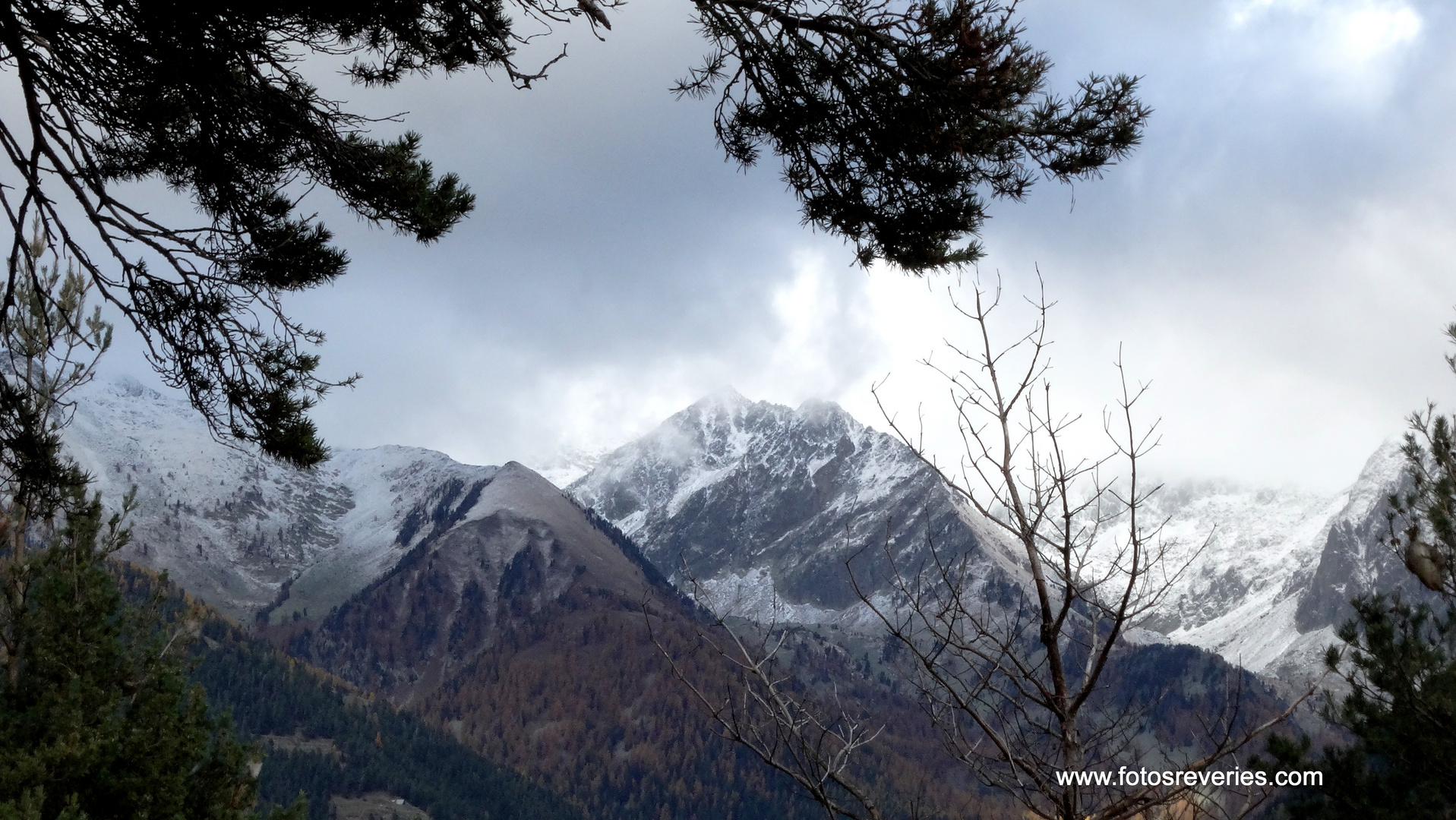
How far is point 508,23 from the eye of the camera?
5.92m

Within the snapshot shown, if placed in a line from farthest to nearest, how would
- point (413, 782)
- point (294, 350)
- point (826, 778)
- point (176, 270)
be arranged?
point (413, 782) < point (294, 350) < point (176, 270) < point (826, 778)

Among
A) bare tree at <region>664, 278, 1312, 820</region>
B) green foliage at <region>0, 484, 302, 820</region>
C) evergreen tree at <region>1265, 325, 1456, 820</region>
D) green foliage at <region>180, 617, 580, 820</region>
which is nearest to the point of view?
bare tree at <region>664, 278, 1312, 820</region>

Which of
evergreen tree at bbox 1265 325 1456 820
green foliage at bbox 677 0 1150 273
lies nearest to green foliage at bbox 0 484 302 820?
green foliage at bbox 677 0 1150 273

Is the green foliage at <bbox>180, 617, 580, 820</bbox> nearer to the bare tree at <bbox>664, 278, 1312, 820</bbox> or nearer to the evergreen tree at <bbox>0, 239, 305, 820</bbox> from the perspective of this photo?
the evergreen tree at <bbox>0, 239, 305, 820</bbox>

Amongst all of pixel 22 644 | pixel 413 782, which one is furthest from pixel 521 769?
pixel 22 644

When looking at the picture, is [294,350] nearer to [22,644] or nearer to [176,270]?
[176,270]

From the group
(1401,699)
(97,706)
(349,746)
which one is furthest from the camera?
(349,746)

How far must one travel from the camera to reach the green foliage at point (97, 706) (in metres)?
11.4

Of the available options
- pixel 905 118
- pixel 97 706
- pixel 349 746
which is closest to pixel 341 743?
pixel 349 746

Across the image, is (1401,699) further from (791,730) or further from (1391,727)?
(791,730)

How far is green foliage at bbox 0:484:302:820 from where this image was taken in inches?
449

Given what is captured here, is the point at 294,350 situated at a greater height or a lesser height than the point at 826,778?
greater

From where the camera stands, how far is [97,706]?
12.7m

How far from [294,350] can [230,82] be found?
1581 mm
